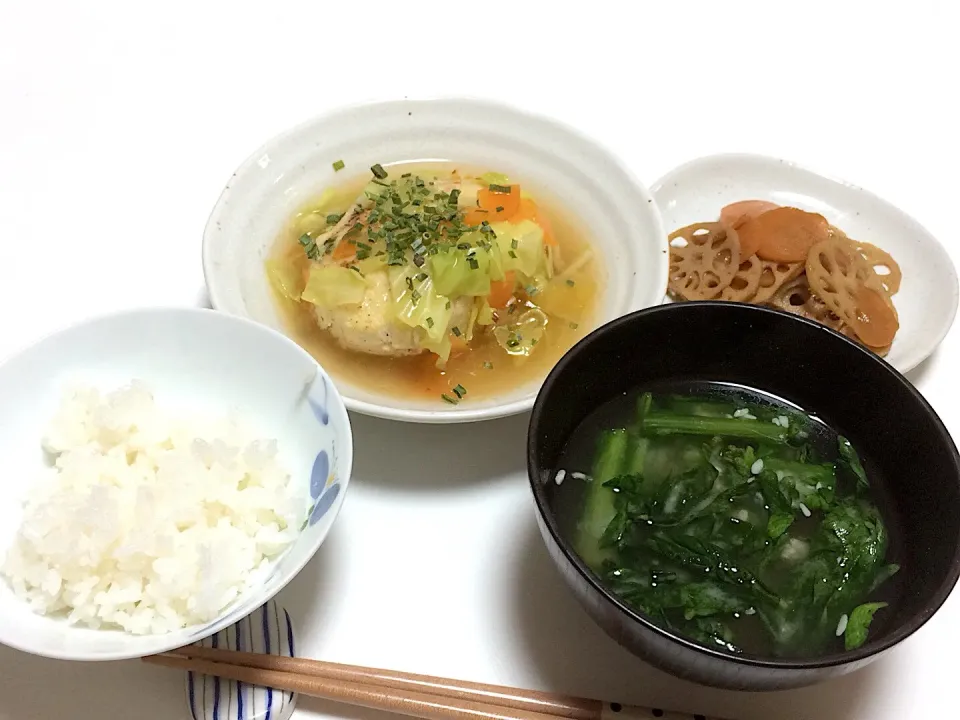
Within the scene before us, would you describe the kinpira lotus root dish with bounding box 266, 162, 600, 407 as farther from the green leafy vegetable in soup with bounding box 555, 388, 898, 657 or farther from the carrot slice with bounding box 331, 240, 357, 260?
the green leafy vegetable in soup with bounding box 555, 388, 898, 657

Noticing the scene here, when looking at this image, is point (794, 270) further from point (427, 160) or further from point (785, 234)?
point (427, 160)

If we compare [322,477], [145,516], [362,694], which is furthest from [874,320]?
[145,516]

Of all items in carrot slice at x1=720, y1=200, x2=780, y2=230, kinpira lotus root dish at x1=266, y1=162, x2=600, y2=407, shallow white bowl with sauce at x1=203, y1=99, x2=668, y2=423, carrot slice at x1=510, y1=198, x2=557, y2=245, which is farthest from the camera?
carrot slice at x1=720, y1=200, x2=780, y2=230

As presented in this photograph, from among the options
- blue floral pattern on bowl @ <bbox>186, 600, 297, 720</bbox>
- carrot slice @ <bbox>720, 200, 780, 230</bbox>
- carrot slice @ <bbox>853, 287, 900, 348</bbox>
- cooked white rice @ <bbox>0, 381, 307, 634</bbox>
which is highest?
carrot slice @ <bbox>720, 200, 780, 230</bbox>

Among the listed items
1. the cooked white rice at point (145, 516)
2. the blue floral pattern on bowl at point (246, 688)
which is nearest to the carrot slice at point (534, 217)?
the cooked white rice at point (145, 516)

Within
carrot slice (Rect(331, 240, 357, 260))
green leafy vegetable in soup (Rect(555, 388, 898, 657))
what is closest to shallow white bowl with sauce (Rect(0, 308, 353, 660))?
carrot slice (Rect(331, 240, 357, 260))

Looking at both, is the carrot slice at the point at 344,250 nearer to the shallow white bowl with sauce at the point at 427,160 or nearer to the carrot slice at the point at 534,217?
the shallow white bowl with sauce at the point at 427,160
